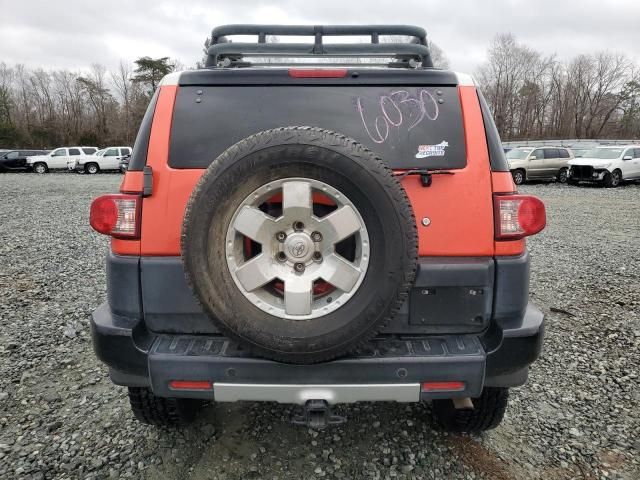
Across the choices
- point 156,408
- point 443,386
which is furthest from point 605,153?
point 156,408

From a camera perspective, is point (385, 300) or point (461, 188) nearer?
point (385, 300)

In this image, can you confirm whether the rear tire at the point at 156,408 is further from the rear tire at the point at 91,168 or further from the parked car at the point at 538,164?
the rear tire at the point at 91,168

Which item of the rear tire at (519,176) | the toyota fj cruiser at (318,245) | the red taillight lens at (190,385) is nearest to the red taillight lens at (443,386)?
the toyota fj cruiser at (318,245)

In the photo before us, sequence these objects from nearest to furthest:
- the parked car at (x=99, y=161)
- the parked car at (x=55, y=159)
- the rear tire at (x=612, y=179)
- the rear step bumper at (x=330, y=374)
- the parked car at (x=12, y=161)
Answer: the rear step bumper at (x=330, y=374)
the rear tire at (x=612, y=179)
the parked car at (x=99, y=161)
the parked car at (x=12, y=161)
the parked car at (x=55, y=159)

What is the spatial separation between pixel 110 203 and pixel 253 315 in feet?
2.85

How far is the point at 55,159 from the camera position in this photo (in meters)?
29.4

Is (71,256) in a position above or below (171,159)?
below

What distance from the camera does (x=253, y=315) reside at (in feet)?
5.96

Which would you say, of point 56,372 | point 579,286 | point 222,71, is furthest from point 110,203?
point 579,286

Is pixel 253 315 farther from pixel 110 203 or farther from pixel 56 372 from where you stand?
pixel 56 372

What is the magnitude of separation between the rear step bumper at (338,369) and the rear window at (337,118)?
827 millimetres

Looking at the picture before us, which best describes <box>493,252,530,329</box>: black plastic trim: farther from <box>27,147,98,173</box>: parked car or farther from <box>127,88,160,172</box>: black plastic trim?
<box>27,147,98,173</box>: parked car

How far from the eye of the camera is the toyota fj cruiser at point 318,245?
5.84 feet

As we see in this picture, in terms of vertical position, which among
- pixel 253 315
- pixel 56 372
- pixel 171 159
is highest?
pixel 171 159
